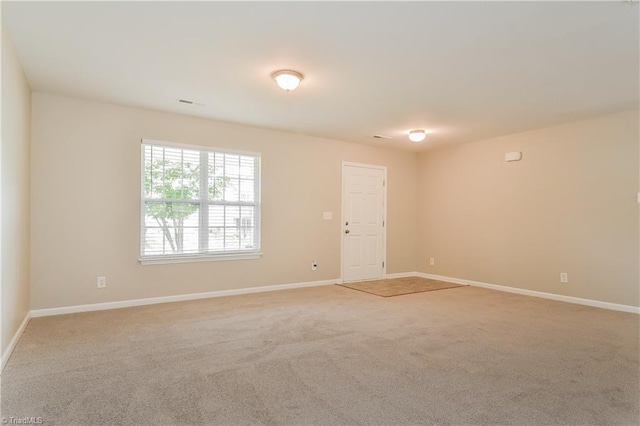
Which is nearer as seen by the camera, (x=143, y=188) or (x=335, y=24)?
(x=335, y=24)

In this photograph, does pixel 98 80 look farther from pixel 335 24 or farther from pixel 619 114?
pixel 619 114

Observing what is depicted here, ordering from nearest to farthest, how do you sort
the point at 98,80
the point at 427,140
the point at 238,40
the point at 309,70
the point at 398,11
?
the point at 398,11 → the point at 238,40 → the point at 309,70 → the point at 98,80 → the point at 427,140

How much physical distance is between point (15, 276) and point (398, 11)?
387 centimetres

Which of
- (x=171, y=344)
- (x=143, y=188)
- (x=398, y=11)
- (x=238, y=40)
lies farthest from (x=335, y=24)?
(x=143, y=188)

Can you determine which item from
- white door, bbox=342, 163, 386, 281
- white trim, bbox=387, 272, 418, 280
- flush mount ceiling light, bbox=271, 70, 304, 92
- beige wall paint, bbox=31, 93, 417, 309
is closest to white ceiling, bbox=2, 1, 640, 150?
flush mount ceiling light, bbox=271, 70, 304, 92

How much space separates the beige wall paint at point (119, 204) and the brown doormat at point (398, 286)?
98 centimetres

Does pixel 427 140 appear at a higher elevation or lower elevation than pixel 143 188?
higher

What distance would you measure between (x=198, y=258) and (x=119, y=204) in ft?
3.95

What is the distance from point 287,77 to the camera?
3.47m

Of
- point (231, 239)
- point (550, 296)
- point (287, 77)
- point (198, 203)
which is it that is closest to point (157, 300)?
point (231, 239)

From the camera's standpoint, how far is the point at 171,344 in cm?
321

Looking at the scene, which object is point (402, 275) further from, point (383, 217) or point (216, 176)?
point (216, 176)

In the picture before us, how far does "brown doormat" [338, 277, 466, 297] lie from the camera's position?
5695 millimetres

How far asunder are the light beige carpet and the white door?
2185 millimetres
